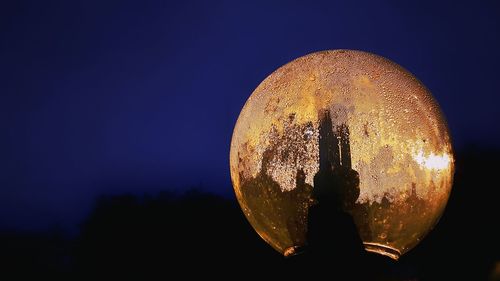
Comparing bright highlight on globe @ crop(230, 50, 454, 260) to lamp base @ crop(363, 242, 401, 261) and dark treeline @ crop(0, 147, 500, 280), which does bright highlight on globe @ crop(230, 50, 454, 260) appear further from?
dark treeline @ crop(0, 147, 500, 280)

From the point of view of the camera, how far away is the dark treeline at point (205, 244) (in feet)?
46.9

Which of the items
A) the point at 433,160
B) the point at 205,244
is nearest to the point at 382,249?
the point at 433,160

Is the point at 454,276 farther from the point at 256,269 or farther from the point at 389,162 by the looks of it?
the point at 389,162

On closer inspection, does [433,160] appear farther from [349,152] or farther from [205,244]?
[205,244]

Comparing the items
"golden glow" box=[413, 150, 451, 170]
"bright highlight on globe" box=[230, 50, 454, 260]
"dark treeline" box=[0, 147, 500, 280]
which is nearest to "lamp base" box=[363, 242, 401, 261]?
"bright highlight on globe" box=[230, 50, 454, 260]

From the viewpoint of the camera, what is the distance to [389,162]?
78.6 inches

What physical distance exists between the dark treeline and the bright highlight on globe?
34.0 feet

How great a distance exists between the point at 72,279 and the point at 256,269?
6828mm

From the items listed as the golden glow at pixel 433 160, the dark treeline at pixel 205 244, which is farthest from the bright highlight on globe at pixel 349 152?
the dark treeline at pixel 205 244

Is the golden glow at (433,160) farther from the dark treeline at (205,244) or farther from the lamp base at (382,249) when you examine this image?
the dark treeline at (205,244)

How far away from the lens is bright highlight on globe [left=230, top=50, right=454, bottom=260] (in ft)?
6.61

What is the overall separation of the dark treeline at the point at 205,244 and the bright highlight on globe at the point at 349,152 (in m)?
10.4

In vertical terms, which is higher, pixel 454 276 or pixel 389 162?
pixel 389 162

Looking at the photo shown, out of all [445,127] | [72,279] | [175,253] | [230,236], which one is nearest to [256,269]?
[230,236]
